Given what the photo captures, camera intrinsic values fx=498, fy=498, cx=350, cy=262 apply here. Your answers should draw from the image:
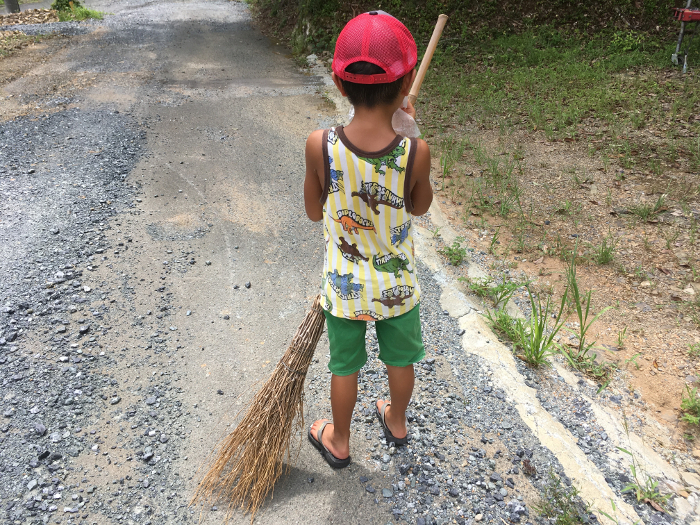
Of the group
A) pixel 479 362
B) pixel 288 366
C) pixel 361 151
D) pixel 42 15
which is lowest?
pixel 42 15

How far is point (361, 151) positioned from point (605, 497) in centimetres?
174

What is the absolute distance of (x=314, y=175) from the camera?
5.57 feet

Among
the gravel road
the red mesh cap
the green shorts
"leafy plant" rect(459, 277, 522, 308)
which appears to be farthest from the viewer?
"leafy plant" rect(459, 277, 522, 308)

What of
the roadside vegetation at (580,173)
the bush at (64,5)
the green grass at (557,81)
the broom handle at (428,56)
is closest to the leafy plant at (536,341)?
the roadside vegetation at (580,173)

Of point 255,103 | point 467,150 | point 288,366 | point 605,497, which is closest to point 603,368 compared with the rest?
point 605,497

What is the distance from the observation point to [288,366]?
208cm

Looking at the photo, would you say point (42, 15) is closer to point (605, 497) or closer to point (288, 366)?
point (288, 366)

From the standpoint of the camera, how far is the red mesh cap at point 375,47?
4.79 ft

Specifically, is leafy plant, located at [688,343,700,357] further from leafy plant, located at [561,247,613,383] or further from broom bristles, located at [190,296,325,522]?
broom bristles, located at [190,296,325,522]

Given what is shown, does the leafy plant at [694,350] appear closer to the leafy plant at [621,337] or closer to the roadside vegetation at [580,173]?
the roadside vegetation at [580,173]

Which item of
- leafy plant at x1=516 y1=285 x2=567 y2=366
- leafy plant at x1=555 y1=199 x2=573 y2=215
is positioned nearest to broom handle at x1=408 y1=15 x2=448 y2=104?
leafy plant at x1=516 y1=285 x2=567 y2=366

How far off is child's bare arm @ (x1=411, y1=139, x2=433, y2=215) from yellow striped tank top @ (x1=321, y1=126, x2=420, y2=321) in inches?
0.9

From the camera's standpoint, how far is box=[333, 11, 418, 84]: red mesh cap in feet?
4.79

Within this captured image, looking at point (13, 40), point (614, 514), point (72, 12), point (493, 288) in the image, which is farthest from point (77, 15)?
point (614, 514)
